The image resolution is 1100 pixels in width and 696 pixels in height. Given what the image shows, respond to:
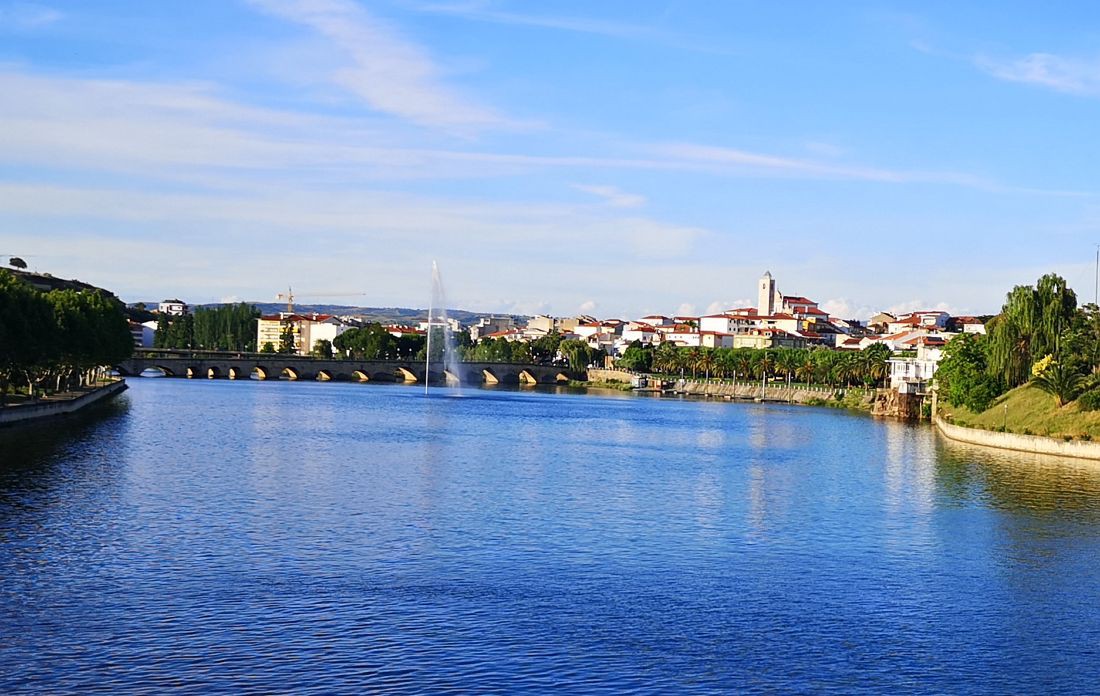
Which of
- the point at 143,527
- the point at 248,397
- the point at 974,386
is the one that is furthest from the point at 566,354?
the point at 143,527

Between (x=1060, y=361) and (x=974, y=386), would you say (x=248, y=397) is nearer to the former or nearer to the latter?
(x=974, y=386)

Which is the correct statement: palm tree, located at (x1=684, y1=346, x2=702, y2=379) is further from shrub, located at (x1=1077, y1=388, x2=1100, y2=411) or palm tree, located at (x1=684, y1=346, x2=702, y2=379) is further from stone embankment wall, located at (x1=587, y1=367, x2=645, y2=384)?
shrub, located at (x1=1077, y1=388, x2=1100, y2=411)

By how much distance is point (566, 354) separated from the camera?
19075 cm

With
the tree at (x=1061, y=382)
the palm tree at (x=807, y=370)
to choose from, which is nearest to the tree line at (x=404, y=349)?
the palm tree at (x=807, y=370)

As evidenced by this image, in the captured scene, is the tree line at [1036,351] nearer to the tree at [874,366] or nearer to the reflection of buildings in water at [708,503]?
the reflection of buildings in water at [708,503]

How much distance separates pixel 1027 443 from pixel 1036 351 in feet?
40.0

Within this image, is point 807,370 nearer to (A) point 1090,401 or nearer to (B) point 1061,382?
(B) point 1061,382

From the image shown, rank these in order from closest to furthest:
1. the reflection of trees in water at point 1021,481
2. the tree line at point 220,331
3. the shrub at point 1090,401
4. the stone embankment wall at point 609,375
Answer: the reflection of trees in water at point 1021,481 < the shrub at point 1090,401 < the stone embankment wall at point 609,375 < the tree line at point 220,331

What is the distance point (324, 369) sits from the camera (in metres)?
152

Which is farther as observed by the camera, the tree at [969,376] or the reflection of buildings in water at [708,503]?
the tree at [969,376]

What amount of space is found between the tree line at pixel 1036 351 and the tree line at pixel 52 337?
49292 mm

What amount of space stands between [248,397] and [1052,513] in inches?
2869

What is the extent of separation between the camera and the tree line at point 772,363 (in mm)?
136625

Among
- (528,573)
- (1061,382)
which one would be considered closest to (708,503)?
(528,573)
